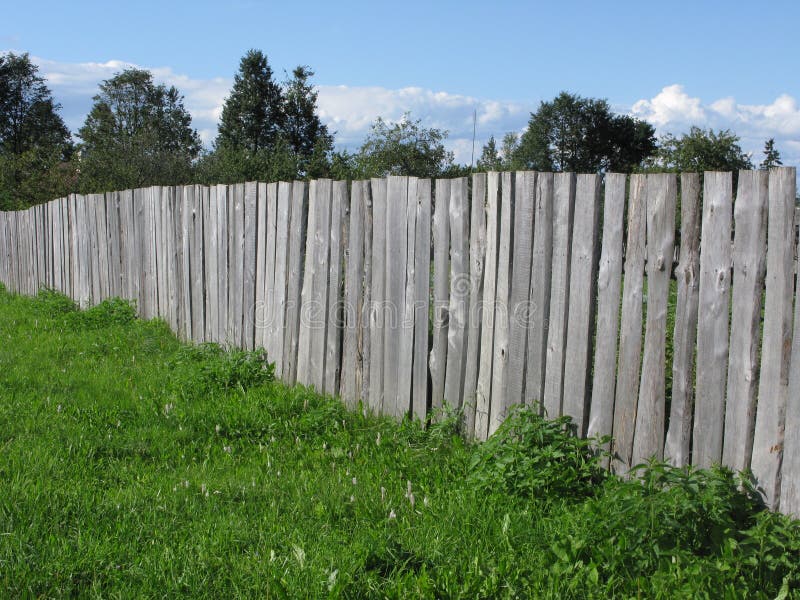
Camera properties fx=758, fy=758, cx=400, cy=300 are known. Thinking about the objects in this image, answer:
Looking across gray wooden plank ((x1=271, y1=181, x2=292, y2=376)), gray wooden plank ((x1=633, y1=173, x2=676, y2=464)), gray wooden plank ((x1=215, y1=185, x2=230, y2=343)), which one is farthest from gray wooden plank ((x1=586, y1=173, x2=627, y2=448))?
gray wooden plank ((x1=215, y1=185, x2=230, y2=343))

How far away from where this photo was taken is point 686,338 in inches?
144

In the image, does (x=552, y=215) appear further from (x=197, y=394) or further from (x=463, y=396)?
(x=197, y=394)

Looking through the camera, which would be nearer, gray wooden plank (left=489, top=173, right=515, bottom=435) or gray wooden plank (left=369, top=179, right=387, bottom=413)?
gray wooden plank (left=489, top=173, right=515, bottom=435)

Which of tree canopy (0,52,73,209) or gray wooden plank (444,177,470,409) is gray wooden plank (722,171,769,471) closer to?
gray wooden plank (444,177,470,409)

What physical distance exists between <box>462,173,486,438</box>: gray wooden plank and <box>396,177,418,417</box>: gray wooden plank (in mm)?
472

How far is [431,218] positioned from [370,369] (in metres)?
1.24

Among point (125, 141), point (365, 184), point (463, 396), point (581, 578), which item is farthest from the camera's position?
point (125, 141)

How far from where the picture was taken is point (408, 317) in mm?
5105

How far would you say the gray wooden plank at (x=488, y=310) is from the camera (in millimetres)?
4465

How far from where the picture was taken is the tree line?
27891mm

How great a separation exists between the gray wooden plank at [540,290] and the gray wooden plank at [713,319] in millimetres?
861

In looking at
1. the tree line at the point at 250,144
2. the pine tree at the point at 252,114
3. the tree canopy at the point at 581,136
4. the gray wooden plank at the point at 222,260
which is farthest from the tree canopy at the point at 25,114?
the gray wooden plank at the point at 222,260

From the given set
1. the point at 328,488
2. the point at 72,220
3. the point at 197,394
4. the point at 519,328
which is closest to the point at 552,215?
the point at 519,328

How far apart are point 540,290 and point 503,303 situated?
11.4 inches
